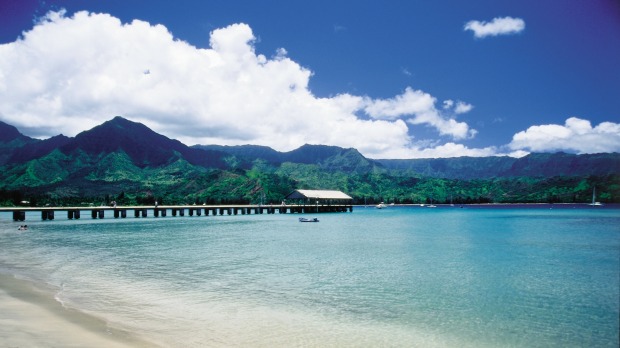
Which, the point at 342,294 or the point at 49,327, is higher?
the point at 49,327

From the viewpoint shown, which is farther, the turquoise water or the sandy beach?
the turquoise water

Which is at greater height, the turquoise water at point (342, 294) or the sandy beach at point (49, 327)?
the sandy beach at point (49, 327)

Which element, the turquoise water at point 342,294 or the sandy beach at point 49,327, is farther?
the turquoise water at point 342,294

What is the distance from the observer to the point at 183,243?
1625 inches

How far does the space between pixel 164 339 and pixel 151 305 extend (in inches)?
188

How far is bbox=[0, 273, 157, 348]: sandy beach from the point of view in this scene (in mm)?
11156

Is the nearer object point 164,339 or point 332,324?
point 164,339

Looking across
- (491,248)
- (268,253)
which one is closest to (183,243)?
(268,253)

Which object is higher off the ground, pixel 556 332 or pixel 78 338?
pixel 78 338

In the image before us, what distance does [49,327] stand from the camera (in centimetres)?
1258

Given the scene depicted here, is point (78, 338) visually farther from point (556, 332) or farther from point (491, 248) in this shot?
point (491, 248)

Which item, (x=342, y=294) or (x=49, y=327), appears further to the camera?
(x=342, y=294)

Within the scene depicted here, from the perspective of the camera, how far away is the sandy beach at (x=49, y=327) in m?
11.2

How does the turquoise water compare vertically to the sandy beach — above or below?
below
